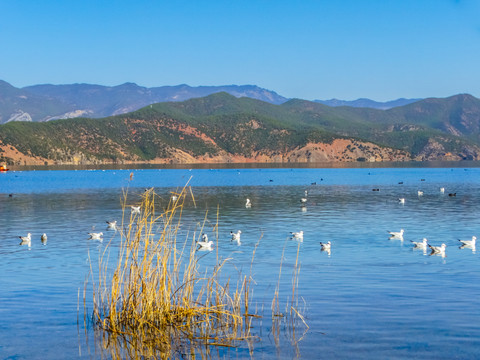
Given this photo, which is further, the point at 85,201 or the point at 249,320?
the point at 85,201

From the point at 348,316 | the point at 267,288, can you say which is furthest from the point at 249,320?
the point at 267,288

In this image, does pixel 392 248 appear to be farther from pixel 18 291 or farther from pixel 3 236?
pixel 3 236

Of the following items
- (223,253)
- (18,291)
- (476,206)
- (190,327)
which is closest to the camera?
(190,327)

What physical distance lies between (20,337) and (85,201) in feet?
154

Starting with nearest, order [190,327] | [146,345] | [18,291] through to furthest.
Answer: [146,345] < [190,327] < [18,291]

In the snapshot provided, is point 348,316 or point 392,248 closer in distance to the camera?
point 348,316

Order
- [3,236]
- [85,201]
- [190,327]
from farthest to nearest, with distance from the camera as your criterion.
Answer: [85,201]
[3,236]
[190,327]

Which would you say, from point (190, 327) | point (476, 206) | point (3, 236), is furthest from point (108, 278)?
point (476, 206)

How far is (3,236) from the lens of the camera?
109ft

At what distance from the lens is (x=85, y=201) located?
2362 inches

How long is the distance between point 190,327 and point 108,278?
277 inches

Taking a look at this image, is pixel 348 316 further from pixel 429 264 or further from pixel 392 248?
pixel 392 248

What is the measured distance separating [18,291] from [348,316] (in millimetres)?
10047

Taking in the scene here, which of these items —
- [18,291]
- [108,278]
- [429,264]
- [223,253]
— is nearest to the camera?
[18,291]
